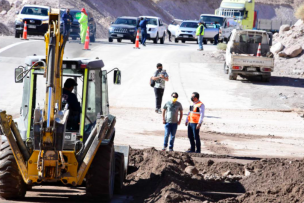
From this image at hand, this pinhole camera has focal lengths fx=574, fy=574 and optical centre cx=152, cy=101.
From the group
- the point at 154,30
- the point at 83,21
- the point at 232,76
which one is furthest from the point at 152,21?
the point at 232,76

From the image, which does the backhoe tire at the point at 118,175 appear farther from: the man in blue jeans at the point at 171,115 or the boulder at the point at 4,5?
the boulder at the point at 4,5

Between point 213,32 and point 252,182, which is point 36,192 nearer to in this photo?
point 252,182

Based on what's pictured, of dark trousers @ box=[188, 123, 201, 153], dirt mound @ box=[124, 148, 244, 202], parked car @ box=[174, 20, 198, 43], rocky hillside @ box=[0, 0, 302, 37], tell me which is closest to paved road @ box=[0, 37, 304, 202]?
dark trousers @ box=[188, 123, 201, 153]

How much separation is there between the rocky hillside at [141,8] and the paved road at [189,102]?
16799mm

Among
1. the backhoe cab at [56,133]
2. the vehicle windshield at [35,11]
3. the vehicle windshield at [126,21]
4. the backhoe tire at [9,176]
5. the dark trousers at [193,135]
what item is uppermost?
the vehicle windshield at [35,11]

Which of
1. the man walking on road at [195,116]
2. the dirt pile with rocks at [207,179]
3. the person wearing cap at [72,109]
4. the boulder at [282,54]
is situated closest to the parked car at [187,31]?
the boulder at [282,54]

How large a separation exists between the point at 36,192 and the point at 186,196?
8.51 ft

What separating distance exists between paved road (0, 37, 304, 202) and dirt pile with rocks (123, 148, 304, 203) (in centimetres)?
194

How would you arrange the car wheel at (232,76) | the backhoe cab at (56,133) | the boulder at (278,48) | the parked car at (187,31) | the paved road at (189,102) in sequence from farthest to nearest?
the parked car at (187,31)
the boulder at (278,48)
the car wheel at (232,76)
the paved road at (189,102)
the backhoe cab at (56,133)

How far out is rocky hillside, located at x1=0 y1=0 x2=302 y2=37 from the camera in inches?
2128

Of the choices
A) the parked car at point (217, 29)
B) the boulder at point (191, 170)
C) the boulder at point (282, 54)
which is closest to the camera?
the boulder at point (191, 170)

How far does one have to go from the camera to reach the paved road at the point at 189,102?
1591 centimetres

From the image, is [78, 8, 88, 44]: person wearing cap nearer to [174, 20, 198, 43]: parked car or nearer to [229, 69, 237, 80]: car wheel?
[229, 69, 237, 80]: car wheel

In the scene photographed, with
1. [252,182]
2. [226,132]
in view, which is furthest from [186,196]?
[226,132]
